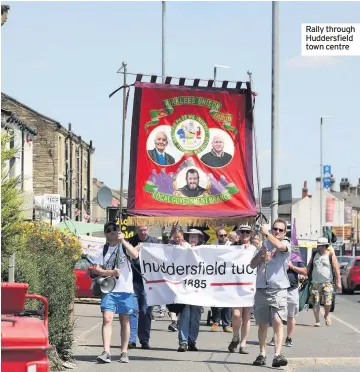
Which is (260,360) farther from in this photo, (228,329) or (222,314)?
(222,314)

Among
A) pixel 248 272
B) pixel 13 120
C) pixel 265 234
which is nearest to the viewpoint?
pixel 265 234

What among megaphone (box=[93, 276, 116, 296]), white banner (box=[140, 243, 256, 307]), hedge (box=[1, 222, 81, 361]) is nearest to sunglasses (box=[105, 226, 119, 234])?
megaphone (box=[93, 276, 116, 296])

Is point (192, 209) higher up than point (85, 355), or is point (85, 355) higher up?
point (192, 209)

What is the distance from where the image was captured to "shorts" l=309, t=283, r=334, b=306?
64.3ft

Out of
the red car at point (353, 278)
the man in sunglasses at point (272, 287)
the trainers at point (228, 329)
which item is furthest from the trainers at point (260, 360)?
the red car at point (353, 278)

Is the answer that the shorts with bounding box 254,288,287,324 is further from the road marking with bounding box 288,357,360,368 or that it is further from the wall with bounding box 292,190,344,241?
the wall with bounding box 292,190,344,241

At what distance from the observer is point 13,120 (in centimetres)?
3675

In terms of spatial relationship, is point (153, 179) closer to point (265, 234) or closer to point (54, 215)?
point (265, 234)

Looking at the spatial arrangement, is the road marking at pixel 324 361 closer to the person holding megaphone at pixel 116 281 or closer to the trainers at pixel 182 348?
the trainers at pixel 182 348

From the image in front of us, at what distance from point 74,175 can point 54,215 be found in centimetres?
2142

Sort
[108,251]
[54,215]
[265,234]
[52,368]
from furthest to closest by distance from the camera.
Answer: [54,215], [108,251], [265,234], [52,368]

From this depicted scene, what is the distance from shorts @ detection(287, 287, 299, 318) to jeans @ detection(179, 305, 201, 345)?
2.07 metres

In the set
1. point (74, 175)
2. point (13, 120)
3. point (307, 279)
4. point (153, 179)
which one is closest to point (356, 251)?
point (74, 175)

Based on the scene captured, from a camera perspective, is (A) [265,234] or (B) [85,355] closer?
(A) [265,234]
